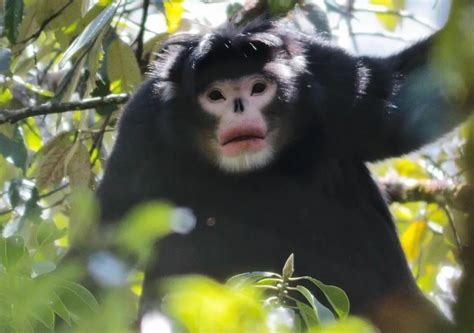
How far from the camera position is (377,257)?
12.6 ft

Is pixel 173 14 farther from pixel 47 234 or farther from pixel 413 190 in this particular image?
pixel 47 234

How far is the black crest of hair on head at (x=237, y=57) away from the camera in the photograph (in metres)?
3.90

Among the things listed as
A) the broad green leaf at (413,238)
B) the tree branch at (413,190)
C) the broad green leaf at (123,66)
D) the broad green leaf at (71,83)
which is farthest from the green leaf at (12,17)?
the broad green leaf at (413,238)

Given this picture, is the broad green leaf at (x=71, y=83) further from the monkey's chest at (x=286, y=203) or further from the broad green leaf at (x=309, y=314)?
the broad green leaf at (x=309, y=314)

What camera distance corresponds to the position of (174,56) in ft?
13.3

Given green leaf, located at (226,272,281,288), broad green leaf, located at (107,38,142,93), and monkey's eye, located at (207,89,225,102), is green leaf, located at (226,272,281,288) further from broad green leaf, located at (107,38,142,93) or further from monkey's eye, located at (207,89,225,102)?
broad green leaf, located at (107,38,142,93)

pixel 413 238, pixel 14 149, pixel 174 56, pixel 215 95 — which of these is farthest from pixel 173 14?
pixel 413 238

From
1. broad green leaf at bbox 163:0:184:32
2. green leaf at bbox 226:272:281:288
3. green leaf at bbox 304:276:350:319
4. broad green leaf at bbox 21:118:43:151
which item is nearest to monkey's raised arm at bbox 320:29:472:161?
broad green leaf at bbox 163:0:184:32

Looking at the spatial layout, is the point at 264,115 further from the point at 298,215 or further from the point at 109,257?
the point at 109,257

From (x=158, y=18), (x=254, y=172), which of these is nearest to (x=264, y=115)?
(x=254, y=172)

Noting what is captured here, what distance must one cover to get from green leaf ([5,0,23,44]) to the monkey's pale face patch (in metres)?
0.84

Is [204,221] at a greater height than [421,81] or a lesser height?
lesser

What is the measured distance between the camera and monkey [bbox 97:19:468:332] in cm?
379

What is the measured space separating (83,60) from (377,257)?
1503 millimetres
